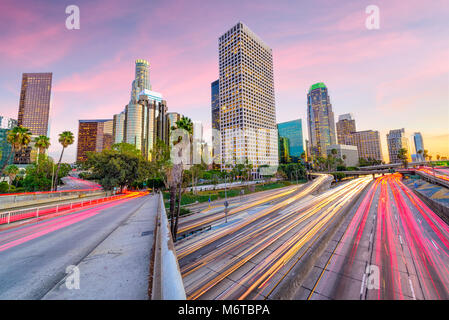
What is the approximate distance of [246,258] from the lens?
14.7 metres

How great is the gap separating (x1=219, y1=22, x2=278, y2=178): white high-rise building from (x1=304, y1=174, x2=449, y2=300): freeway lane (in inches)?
4218

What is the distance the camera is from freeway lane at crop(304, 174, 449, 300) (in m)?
11.2

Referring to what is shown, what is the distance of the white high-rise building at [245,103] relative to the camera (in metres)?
133

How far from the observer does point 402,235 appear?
66.7ft

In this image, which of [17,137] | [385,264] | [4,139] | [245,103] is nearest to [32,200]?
[17,137]

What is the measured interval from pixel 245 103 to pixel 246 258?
133 m

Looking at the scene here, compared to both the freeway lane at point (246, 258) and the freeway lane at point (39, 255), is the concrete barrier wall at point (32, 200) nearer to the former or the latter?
the freeway lane at point (39, 255)

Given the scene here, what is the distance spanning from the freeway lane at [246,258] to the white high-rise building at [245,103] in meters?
106

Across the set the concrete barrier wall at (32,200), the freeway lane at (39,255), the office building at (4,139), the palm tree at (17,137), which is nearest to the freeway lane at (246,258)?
the freeway lane at (39,255)

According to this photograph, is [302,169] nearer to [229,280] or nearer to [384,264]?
[384,264]

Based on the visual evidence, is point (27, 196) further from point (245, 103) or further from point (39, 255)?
point (245, 103)

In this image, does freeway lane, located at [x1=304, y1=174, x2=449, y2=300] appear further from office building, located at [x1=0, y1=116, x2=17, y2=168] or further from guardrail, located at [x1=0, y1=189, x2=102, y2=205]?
office building, located at [x1=0, y1=116, x2=17, y2=168]
